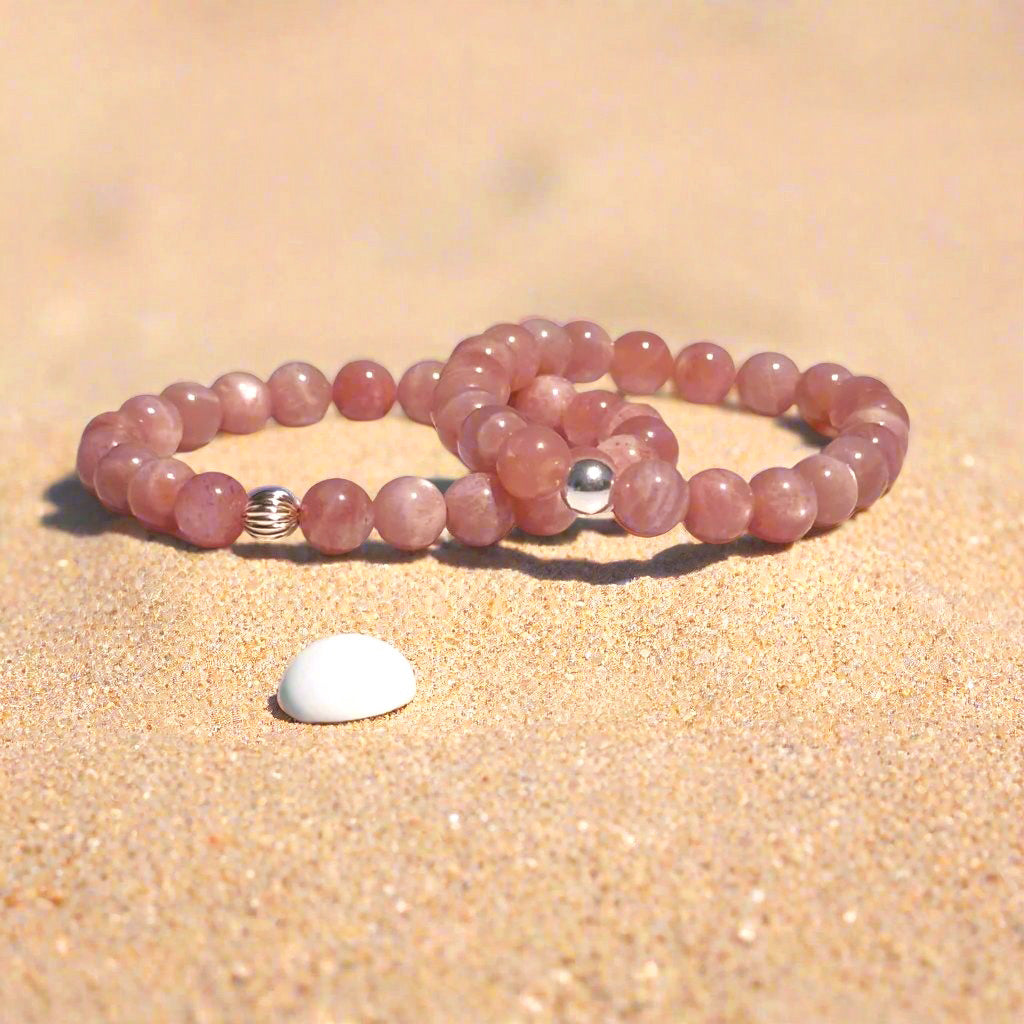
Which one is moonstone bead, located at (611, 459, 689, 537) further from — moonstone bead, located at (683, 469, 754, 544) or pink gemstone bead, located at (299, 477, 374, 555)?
pink gemstone bead, located at (299, 477, 374, 555)

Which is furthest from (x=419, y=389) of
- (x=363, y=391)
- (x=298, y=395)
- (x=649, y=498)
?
(x=649, y=498)

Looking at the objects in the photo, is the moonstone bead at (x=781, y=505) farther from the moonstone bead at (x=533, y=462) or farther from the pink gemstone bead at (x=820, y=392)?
the pink gemstone bead at (x=820, y=392)

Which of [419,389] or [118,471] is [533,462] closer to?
[419,389]

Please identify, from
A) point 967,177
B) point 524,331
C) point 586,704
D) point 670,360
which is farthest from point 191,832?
point 967,177

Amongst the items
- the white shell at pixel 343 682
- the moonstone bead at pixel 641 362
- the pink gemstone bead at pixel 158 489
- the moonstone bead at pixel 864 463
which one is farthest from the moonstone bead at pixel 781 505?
the pink gemstone bead at pixel 158 489

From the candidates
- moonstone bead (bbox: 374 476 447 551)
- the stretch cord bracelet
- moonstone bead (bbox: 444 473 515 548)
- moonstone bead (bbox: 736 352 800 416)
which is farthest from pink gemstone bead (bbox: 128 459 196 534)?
moonstone bead (bbox: 736 352 800 416)

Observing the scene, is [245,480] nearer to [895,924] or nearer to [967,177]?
[895,924]
